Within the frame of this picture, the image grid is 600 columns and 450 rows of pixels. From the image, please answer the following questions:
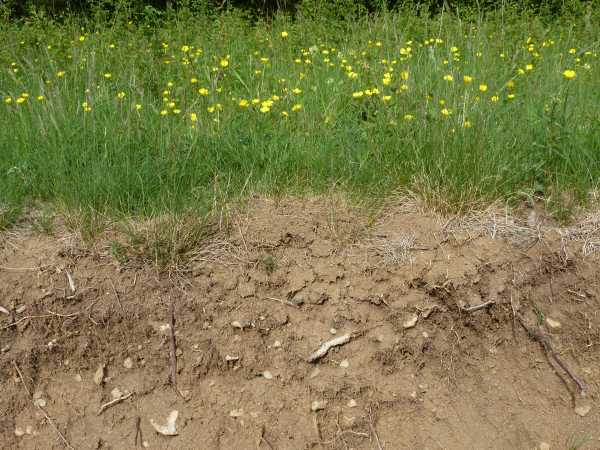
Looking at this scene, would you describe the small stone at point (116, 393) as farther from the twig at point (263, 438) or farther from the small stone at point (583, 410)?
the small stone at point (583, 410)

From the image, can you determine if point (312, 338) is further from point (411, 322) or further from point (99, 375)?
point (99, 375)

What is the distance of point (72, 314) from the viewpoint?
266 cm

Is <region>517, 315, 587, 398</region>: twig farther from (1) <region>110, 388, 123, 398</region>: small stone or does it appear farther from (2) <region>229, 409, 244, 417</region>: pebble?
(1) <region>110, 388, 123, 398</region>: small stone

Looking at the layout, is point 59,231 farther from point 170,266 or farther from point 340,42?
point 340,42

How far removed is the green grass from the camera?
2.95m

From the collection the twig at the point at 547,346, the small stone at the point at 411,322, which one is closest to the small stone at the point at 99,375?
the small stone at the point at 411,322

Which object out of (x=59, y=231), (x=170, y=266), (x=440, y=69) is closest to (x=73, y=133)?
(x=59, y=231)

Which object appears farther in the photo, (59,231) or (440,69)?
(440,69)

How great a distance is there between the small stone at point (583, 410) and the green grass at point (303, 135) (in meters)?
0.94

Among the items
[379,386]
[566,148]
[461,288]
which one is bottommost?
A: [379,386]

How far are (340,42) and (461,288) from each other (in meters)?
2.89

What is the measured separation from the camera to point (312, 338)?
264 cm

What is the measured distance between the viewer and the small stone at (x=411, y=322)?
8.79 feet

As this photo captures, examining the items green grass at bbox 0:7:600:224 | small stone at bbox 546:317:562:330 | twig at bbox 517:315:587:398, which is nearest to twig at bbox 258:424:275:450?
green grass at bbox 0:7:600:224
